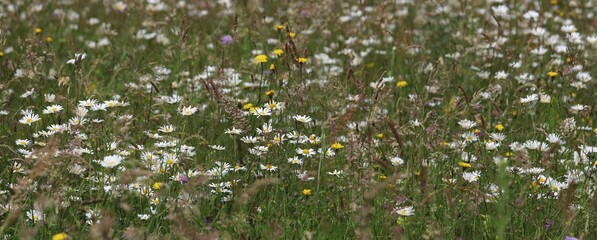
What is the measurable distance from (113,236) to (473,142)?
169 centimetres

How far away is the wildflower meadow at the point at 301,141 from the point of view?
2.65m

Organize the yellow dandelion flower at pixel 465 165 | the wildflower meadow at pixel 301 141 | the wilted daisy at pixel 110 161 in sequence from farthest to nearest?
1. the yellow dandelion flower at pixel 465 165
2. the wilted daisy at pixel 110 161
3. the wildflower meadow at pixel 301 141

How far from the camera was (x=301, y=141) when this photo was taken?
10.9 ft

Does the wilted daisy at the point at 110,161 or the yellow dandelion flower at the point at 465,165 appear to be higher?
the wilted daisy at the point at 110,161

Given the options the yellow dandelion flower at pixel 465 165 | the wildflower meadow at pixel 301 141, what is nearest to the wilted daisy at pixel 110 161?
the wildflower meadow at pixel 301 141

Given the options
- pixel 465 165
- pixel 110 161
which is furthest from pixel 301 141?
pixel 110 161

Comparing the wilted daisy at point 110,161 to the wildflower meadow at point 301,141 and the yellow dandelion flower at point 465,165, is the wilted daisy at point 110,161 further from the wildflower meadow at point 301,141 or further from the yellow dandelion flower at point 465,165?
the yellow dandelion flower at point 465,165

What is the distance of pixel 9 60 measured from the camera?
182 inches

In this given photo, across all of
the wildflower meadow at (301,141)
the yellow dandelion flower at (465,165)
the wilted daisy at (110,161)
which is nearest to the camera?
the wildflower meadow at (301,141)

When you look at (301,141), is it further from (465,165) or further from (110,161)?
(110,161)

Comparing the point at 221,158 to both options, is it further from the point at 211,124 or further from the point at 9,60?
the point at 9,60

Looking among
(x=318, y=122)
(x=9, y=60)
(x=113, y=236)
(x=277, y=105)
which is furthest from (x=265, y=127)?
(x=9, y=60)

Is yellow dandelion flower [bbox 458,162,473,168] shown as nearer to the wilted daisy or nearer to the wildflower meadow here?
the wildflower meadow

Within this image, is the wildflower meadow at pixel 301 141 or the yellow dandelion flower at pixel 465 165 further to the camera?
the yellow dandelion flower at pixel 465 165
